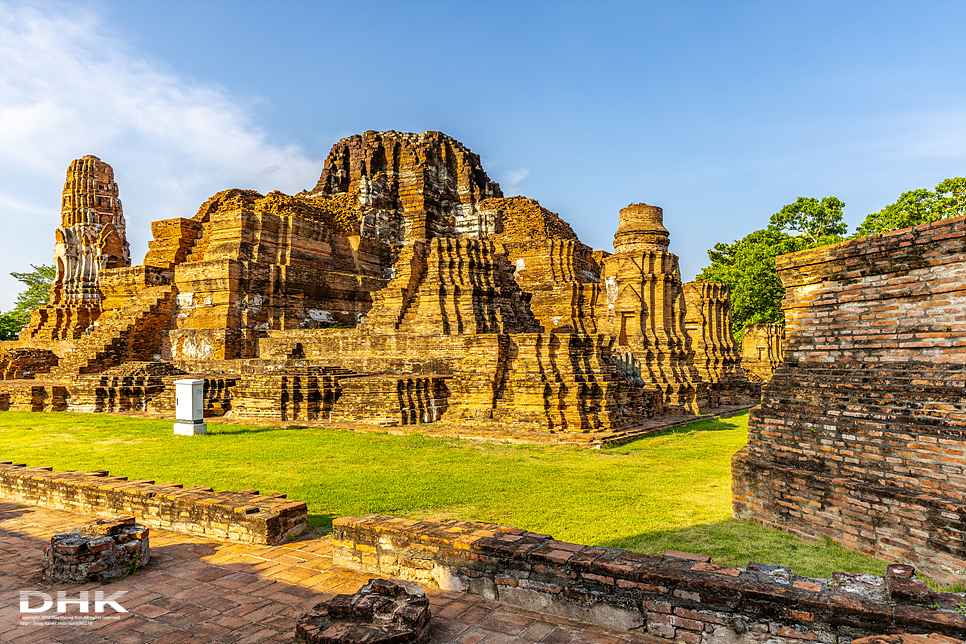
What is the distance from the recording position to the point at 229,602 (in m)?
3.89

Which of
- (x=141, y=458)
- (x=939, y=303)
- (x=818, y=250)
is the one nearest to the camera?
(x=939, y=303)

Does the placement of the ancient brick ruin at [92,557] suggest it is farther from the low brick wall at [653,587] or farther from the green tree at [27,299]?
the green tree at [27,299]

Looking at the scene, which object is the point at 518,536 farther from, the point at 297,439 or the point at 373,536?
the point at 297,439

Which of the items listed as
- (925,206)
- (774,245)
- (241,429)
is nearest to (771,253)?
(774,245)

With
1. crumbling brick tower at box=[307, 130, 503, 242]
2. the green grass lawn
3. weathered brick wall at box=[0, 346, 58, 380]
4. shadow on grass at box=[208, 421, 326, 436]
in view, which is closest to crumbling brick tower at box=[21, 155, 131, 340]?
weathered brick wall at box=[0, 346, 58, 380]

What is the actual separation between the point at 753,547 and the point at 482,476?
3.63 metres

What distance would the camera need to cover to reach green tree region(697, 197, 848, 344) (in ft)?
102

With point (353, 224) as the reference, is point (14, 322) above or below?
below

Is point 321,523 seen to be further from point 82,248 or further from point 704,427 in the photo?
point 82,248

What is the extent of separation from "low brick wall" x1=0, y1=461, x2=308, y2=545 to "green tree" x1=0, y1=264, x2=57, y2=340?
4151cm

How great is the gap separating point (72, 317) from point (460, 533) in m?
31.3

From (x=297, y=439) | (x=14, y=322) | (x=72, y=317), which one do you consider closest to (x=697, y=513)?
(x=297, y=439)

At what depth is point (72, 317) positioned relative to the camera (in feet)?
94.2

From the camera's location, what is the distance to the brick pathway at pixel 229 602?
3.43 meters
